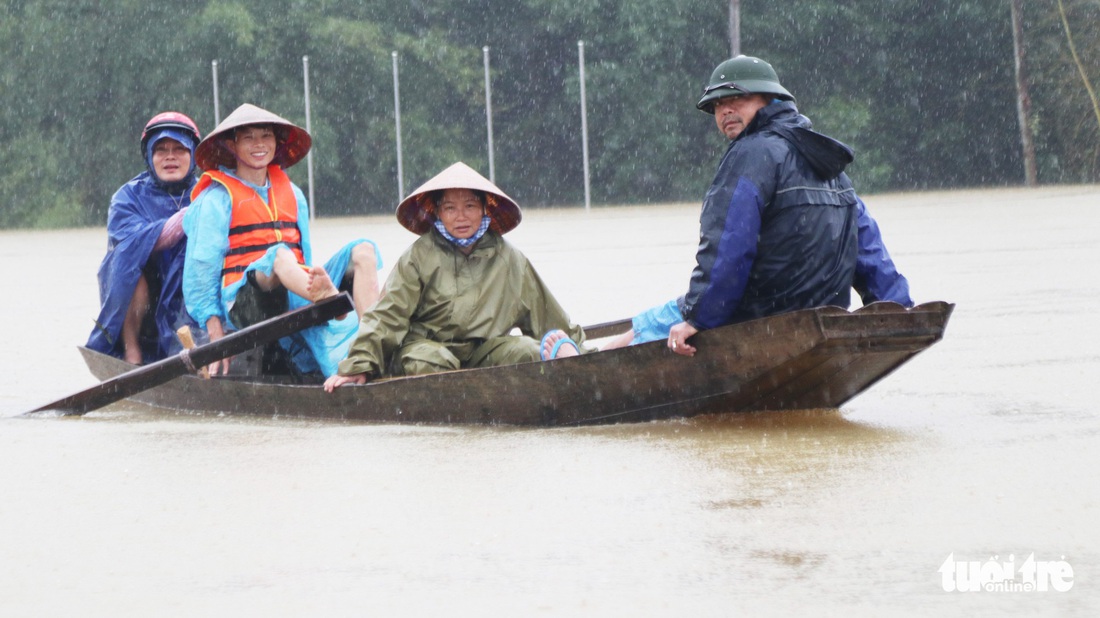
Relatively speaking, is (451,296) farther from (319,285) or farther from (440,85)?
(440,85)

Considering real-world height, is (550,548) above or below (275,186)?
below

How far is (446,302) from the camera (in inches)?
259

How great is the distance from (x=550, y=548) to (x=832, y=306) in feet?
5.70

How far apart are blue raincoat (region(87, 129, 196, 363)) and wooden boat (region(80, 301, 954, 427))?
1.44 m

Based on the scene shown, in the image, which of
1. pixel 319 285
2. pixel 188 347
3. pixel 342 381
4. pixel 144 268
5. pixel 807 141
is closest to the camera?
pixel 807 141

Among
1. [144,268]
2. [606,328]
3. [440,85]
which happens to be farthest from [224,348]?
[440,85]

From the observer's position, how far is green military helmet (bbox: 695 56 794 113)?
18.9 ft

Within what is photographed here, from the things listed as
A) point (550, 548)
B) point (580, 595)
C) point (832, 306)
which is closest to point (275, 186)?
point (832, 306)

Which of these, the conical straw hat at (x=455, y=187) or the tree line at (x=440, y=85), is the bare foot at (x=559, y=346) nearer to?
the conical straw hat at (x=455, y=187)

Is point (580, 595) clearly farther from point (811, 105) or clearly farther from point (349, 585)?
point (811, 105)

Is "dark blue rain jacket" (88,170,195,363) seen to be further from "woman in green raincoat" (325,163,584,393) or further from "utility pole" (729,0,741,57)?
"utility pole" (729,0,741,57)

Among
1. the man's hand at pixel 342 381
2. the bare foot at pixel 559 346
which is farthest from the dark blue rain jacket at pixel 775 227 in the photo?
the man's hand at pixel 342 381

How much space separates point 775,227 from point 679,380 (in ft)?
2.40

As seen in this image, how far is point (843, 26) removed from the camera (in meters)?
38.6
